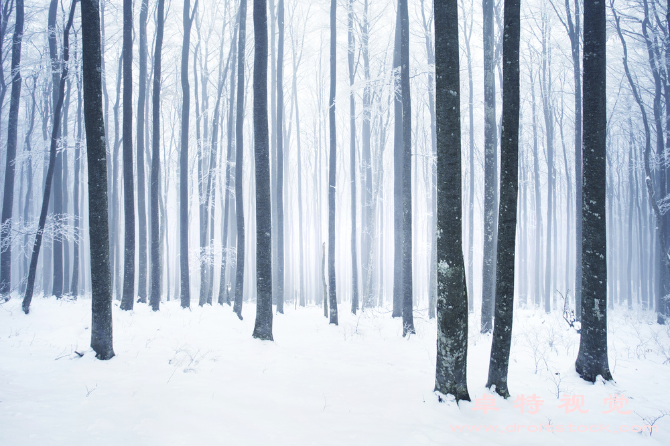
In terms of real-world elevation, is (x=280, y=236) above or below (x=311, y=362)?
above

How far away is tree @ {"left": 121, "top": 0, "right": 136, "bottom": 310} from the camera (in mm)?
10500

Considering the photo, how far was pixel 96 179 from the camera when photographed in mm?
5645

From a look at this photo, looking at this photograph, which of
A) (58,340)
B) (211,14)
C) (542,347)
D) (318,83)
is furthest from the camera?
(318,83)

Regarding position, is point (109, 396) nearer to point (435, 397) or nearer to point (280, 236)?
point (435, 397)

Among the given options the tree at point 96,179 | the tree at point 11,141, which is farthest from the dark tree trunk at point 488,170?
the tree at point 11,141

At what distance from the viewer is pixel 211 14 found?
1678cm

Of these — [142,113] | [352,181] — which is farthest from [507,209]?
[142,113]

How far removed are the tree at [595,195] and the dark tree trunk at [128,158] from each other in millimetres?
11915

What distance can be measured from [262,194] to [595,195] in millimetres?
6474

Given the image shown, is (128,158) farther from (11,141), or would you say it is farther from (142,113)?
(11,141)

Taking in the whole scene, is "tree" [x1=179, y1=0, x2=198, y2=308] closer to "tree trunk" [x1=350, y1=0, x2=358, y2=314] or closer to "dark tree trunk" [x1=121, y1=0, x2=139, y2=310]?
"dark tree trunk" [x1=121, y1=0, x2=139, y2=310]

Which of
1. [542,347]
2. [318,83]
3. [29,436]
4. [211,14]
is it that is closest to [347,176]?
[318,83]

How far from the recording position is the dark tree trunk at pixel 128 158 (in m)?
10.5

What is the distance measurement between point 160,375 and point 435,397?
416cm
